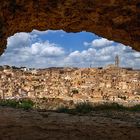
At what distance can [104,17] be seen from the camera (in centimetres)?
825

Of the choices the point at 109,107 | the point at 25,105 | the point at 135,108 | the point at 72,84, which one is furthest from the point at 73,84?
the point at 25,105

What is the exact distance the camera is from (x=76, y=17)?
833cm

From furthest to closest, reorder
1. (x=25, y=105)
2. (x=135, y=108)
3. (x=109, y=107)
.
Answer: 1. (x=135, y=108)
2. (x=109, y=107)
3. (x=25, y=105)

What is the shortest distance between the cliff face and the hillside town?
596 inches

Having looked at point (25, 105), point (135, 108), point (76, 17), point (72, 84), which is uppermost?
point (76, 17)

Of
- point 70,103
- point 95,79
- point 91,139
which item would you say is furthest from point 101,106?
point 91,139

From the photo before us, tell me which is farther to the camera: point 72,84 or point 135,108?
point 72,84

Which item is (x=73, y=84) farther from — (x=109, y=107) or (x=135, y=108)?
(x=135, y=108)

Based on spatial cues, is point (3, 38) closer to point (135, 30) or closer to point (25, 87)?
point (135, 30)

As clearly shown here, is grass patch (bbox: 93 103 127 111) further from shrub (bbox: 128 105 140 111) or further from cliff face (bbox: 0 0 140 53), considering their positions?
cliff face (bbox: 0 0 140 53)

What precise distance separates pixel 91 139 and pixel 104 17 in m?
→ 3.13

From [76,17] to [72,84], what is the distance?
16.6m

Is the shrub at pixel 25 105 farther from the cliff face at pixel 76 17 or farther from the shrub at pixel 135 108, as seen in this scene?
the cliff face at pixel 76 17

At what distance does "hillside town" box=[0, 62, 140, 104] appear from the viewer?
24438 millimetres
